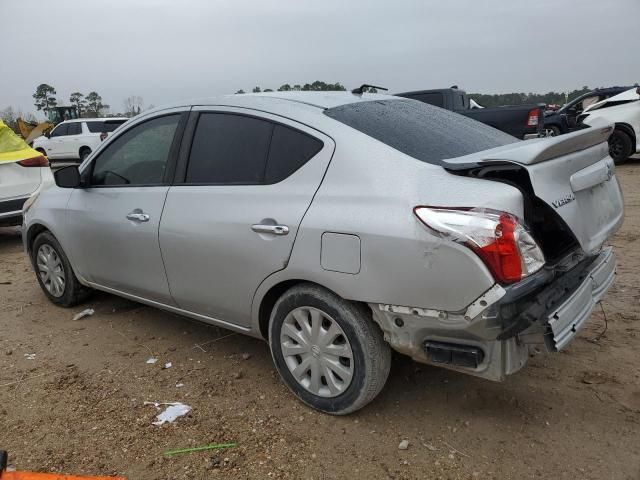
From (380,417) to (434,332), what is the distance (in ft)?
2.41

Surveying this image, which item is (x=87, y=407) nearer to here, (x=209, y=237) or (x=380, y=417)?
(x=209, y=237)

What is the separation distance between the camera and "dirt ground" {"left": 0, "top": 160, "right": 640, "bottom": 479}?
2.45 metres

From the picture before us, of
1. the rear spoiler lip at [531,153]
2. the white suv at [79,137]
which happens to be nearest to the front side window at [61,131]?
the white suv at [79,137]

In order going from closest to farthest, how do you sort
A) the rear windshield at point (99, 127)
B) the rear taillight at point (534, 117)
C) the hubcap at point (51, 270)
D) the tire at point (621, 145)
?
the hubcap at point (51, 270) → the rear taillight at point (534, 117) → the tire at point (621, 145) → the rear windshield at point (99, 127)

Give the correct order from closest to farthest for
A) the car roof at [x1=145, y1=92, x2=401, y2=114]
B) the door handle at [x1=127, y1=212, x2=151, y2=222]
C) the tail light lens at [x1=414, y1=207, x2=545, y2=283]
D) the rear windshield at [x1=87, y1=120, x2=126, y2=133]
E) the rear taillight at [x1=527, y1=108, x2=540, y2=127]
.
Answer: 1. the tail light lens at [x1=414, y1=207, x2=545, y2=283]
2. the car roof at [x1=145, y1=92, x2=401, y2=114]
3. the door handle at [x1=127, y1=212, x2=151, y2=222]
4. the rear taillight at [x1=527, y1=108, x2=540, y2=127]
5. the rear windshield at [x1=87, y1=120, x2=126, y2=133]

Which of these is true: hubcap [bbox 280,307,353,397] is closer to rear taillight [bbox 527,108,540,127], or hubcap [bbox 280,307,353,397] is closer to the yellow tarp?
the yellow tarp

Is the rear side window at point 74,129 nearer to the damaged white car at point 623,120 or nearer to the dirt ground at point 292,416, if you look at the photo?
the damaged white car at point 623,120

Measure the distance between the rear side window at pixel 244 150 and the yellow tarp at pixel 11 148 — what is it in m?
4.84

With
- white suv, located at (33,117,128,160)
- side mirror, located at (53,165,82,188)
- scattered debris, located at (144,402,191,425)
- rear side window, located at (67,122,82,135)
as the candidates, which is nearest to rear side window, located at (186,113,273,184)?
side mirror, located at (53,165,82,188)

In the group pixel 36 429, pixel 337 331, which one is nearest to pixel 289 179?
pixel 337 331

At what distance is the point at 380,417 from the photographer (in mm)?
2801

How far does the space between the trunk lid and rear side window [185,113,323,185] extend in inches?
31.6

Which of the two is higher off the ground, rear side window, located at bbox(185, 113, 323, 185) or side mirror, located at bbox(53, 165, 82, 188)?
rear side window, located at bbox(185, 113, 323, 185)

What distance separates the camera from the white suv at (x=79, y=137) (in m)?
18.7
